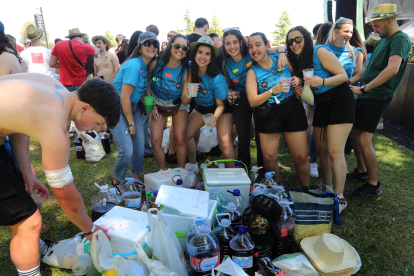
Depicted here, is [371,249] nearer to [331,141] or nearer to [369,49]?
[331,141]

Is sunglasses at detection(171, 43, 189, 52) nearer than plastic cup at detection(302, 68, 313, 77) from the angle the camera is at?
No

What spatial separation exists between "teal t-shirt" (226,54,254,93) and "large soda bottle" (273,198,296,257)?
67.1 inches

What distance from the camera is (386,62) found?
308 cm

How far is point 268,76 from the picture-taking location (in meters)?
2.92

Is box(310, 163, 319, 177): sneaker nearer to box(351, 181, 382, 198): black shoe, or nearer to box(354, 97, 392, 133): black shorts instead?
box(351, 181, 382, 198): black shoe

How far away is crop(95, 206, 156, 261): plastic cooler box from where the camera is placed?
1854 mm

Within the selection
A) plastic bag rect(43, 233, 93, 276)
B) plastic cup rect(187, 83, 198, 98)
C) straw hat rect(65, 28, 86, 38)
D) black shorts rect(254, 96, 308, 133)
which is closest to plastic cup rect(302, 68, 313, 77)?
Answer: black shorts rect(254, 96, 308, 133)

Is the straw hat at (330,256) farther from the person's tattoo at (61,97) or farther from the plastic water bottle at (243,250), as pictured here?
the person's tattoo at (61,97)

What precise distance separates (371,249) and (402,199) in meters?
1.28

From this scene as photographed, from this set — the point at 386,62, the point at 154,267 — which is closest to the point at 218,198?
the point at 154,267

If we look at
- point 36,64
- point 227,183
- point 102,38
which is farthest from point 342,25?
point 36,64

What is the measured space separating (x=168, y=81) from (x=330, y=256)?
257 centimetres

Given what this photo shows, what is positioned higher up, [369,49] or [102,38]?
[102,38]

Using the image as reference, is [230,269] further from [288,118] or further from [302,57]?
[302,57]
